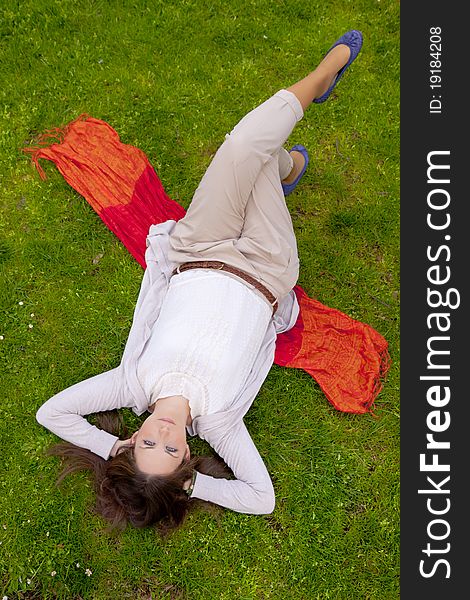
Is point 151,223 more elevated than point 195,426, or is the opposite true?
point 151,223

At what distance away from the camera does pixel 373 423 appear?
5.34m

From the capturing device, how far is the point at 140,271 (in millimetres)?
5637

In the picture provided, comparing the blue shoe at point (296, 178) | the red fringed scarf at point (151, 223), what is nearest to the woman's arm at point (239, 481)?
the red fringed scarf at point (151, 223)

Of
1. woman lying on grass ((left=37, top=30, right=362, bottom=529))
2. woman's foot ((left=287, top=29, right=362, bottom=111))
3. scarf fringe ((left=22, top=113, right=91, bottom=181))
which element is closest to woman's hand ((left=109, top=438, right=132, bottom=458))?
woman lying on grass ((left=37, top=30, right=362, bottom=529))

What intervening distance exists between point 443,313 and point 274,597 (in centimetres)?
319

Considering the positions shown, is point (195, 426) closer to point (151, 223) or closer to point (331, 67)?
point (151, 223)

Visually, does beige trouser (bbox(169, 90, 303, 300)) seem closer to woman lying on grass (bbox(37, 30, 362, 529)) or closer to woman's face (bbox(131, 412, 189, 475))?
woman lying on grass (bbox(37, 30, 362, 529))

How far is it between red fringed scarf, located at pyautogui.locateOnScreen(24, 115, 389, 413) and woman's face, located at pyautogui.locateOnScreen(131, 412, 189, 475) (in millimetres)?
1711

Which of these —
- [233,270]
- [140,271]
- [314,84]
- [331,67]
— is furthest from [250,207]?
[331,67]

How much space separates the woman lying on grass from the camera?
4.30 metres

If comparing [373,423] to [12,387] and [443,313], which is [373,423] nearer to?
[443,313]

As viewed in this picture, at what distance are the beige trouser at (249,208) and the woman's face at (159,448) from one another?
4.81 ft

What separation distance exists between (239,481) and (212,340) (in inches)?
51.2

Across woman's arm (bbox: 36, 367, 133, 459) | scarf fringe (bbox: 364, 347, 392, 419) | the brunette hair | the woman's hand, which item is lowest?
the brunette hair
